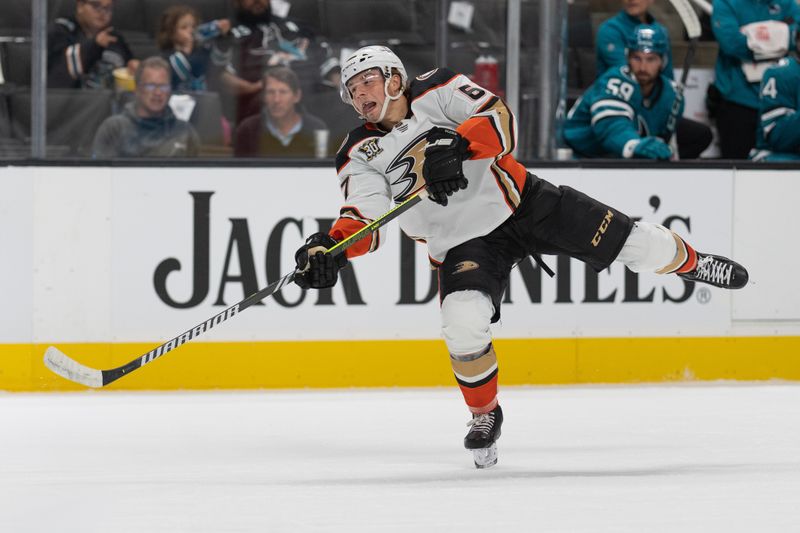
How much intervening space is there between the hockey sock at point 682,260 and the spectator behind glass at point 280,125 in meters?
1.57

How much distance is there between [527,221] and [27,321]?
1.99m

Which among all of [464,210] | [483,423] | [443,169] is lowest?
[483,423]

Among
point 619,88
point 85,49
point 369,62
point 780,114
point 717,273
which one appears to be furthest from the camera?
point 780,114

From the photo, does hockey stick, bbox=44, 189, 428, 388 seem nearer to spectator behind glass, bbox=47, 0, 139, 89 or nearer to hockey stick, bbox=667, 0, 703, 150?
spectator behind glass, bbox=47, 0, 139, 89

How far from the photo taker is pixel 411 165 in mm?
3303

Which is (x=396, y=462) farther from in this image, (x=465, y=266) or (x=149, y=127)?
(x=149, y=127)

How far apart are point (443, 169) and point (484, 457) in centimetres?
73

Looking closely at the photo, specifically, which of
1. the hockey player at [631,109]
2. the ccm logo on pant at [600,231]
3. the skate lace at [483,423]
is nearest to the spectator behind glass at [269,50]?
the hockey player at [631,109]

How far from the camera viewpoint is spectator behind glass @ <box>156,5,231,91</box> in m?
4.63

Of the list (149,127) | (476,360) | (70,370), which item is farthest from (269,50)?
(476,360)

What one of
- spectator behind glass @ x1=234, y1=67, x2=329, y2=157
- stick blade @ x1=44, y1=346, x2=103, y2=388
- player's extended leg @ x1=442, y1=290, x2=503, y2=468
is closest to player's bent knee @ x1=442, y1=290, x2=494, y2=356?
player's extended leg @ x1=442, y1=290, x2=503, y2=468

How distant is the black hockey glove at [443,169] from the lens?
3.04m

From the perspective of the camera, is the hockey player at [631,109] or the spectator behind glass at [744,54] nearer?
the hockey player at [631,109]

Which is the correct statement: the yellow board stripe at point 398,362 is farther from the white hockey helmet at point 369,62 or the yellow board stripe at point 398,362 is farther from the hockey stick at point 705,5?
the white hockey helmet at point 369,62
